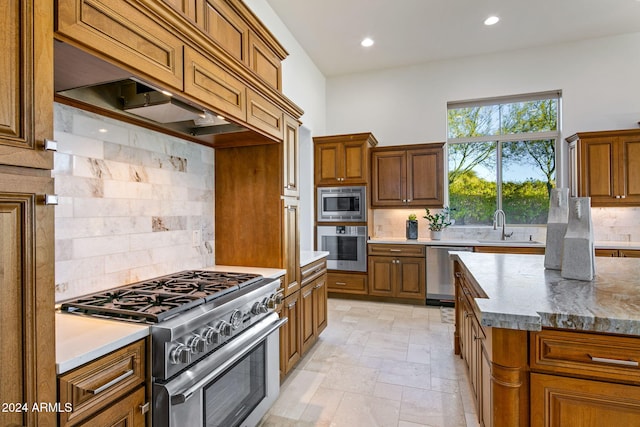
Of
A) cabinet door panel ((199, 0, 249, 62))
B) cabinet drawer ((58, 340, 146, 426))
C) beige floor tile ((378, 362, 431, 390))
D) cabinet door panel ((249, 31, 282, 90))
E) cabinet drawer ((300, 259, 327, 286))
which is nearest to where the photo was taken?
cabinet drawer ((58, 340, 146, 426))

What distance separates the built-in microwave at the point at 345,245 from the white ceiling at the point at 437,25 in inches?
105

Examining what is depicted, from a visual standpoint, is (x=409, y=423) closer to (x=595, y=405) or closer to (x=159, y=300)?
(x=595, y=405)

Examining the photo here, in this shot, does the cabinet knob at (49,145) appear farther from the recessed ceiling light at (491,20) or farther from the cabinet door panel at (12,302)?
the recessed ceiling light at (491,20)

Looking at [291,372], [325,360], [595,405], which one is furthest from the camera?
[325,360]

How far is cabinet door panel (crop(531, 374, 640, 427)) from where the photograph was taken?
3.90 ft

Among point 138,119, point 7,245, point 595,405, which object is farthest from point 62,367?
point 595,405

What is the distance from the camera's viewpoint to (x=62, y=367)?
948 mm

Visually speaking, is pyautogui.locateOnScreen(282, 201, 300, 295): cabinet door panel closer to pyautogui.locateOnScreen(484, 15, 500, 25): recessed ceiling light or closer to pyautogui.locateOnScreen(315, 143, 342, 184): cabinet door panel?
pyautogui.locateOnScreen(315, 143, 342, 184): cabinet door panel

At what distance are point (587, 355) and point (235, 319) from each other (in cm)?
154

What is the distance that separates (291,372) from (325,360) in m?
0.36

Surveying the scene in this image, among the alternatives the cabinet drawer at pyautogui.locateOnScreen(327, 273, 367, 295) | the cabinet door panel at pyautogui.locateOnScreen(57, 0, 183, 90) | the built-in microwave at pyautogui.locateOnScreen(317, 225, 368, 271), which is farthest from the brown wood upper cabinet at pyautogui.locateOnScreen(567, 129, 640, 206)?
the cabinet door panel at pyautogui.locateOnScreen(57, 0, 183, 90)

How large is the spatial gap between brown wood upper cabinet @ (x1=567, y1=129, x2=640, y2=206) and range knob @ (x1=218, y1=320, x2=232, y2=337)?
15.8 ft

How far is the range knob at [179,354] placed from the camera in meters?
1.28

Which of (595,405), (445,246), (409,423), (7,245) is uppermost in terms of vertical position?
(7,245)
